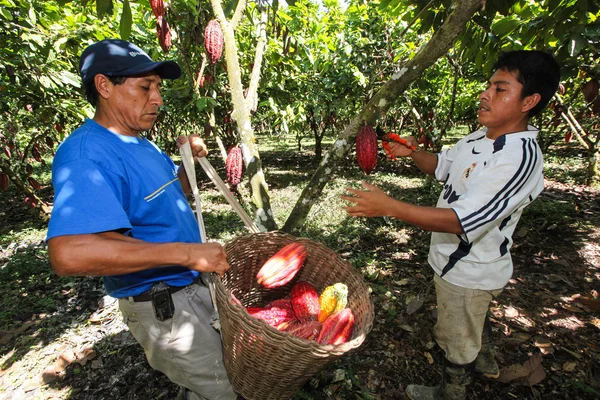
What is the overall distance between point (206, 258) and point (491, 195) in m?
1.09

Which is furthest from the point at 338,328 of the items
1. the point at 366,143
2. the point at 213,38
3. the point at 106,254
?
the point at 213,38

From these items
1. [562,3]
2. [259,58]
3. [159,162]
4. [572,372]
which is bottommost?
[572,372]

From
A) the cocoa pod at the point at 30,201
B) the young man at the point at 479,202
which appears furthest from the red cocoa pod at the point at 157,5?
the cocoa pod at the point at 30,201

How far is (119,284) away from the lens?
130cm

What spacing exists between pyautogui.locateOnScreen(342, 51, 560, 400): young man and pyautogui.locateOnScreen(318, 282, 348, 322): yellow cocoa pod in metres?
0.36

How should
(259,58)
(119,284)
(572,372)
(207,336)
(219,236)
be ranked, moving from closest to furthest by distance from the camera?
(119,284) → (207,336) → (259,58) → (572,372) → (219,236)

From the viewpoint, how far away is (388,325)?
2518 millimetres

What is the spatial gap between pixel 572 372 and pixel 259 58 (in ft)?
9.03

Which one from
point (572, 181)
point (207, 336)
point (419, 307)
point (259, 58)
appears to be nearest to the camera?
point (207, 336)

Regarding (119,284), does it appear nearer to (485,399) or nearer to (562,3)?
(485,399)

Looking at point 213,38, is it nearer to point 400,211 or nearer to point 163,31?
point 163,31

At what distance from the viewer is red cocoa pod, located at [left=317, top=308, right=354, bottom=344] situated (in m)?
1.21

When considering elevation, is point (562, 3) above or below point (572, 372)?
above

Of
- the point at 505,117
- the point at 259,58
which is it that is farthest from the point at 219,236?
the point at 505,117
